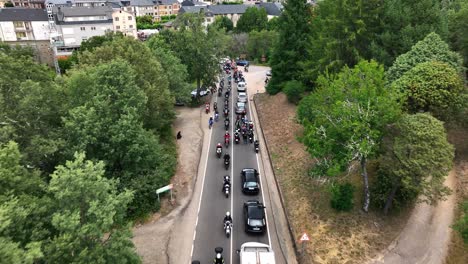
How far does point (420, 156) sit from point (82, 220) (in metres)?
16.8

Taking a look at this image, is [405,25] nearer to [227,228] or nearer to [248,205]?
[248,205]

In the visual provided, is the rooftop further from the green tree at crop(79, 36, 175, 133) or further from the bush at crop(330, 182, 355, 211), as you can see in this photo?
the bush at crop(330, 182, 355, 211)

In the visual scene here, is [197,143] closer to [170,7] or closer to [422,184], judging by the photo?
[422,184]

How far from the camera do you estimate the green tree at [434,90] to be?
21.9 m

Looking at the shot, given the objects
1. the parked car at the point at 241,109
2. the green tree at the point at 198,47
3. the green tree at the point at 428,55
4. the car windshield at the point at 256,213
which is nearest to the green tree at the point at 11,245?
the car windshield at the point at 256,213

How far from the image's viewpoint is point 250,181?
2595cm

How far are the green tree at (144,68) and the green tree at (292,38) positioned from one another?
16.2m

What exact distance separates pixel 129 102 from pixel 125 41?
35.8 ft

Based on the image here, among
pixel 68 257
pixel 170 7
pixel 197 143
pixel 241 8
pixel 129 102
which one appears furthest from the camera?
pixel 170 7

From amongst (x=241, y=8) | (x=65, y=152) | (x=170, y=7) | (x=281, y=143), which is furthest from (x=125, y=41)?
(x=170, y=7)

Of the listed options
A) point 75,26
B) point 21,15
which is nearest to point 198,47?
point 75,26

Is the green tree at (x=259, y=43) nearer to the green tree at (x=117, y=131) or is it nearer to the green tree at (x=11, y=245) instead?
the green tree at (x=117, y=131)

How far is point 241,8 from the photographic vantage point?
346 ft

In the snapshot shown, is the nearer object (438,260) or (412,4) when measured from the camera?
(438,260)
